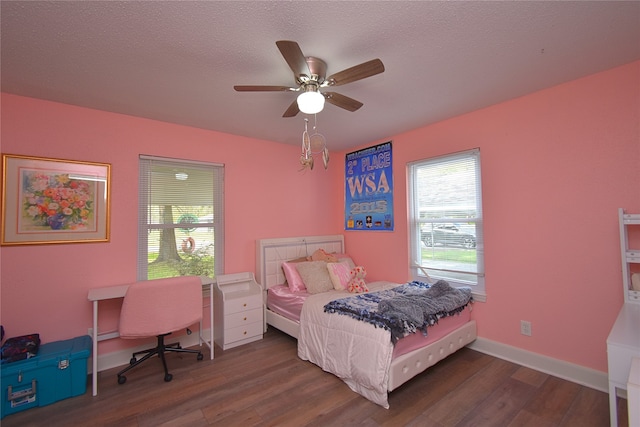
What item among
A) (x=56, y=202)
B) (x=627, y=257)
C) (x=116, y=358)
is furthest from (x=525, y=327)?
(x=56, y=202)

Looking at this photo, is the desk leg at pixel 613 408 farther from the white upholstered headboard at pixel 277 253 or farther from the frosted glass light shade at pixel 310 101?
the white upholstered headboard at pixel 277 253

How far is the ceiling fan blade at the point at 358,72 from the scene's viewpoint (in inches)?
63.5

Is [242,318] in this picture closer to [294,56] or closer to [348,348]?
[348,348]

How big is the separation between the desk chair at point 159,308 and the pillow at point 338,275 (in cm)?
150

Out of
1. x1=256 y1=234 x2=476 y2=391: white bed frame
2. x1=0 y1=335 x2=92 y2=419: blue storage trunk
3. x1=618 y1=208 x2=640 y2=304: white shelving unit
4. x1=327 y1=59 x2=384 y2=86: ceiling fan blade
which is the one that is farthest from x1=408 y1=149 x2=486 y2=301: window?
x1=0 y1=335 x2=92 y2=419: blue storage trunk

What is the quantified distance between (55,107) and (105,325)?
2117 mm

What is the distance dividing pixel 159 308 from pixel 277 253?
1.57 m

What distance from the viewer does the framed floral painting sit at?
2.36 metres

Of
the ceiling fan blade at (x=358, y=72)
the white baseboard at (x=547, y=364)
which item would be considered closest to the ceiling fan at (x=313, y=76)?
the ceiling fan blade at (x=358, y=72)

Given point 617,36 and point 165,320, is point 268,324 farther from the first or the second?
point 617,36

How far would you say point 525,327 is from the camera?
8.48 feet

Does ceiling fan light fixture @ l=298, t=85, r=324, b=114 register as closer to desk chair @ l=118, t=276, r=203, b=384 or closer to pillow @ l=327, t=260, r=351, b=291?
desk chair @ l=118, t=276, r=203, b=384

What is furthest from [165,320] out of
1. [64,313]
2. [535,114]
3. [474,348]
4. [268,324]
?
[535,114]

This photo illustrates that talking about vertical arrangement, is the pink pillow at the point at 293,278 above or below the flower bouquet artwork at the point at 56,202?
below
